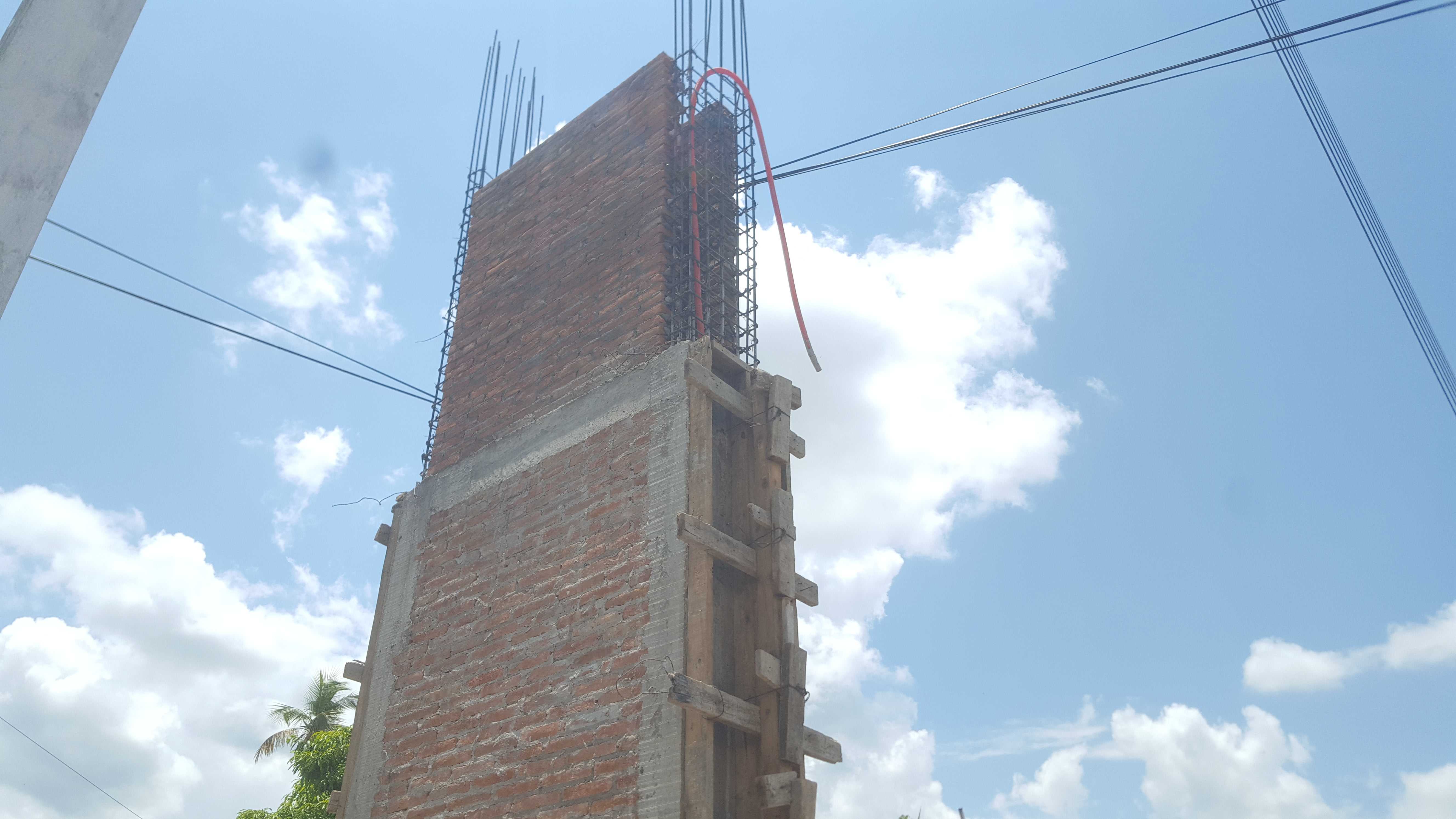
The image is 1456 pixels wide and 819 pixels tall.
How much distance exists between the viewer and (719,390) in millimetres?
7406

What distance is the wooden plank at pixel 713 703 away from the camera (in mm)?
5996

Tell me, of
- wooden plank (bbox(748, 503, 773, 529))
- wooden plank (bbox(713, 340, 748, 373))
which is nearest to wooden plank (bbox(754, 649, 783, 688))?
wooden plank (bbox(748, 503, 773, 529))

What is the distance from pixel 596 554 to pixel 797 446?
67.8 inches

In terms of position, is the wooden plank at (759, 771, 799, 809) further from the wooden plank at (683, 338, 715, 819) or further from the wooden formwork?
the wooden plank at (683, 338, 715, 819)

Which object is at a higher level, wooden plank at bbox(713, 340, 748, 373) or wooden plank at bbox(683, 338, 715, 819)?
wooden plank at bbox(713, 340, 748, 373)

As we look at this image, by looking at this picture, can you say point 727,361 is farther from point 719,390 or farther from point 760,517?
point 760,517

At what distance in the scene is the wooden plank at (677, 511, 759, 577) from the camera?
259 inches

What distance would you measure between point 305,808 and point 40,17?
17.2 meters

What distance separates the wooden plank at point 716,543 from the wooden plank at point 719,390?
3.36 ft

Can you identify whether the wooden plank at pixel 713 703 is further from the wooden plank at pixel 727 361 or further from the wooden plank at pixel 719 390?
the wooden plank at pixel 727 361

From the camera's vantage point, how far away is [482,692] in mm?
7477

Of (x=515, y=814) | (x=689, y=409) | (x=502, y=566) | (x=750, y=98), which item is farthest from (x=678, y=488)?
(x=750, y=98)

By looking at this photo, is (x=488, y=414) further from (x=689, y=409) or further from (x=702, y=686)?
(x=702, y=686)

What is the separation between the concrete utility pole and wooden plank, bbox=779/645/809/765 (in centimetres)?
479
